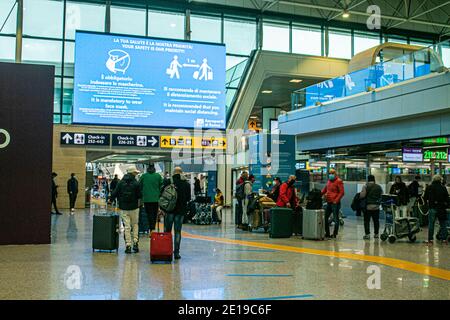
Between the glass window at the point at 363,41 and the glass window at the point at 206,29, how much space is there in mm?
8871

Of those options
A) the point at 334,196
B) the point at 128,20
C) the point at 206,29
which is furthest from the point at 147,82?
the point at 334,196

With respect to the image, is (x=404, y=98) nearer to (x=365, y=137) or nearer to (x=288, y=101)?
(x=365, y=137)

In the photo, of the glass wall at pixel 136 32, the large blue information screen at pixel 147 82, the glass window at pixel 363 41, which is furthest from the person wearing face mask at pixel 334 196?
the glass window at pixel 363 41

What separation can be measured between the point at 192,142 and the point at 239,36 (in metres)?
7.88

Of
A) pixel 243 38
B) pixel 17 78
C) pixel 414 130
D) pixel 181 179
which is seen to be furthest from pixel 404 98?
pixel 243 38

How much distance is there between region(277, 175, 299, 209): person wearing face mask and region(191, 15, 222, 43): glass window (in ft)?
54.6

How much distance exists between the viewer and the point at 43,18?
2697 cm

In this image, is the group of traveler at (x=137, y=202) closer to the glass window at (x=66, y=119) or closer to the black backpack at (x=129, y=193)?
the black backpack at (x=129, y=193)

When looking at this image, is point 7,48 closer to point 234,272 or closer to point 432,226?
point 432,226

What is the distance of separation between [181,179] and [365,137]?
1256 centimetres

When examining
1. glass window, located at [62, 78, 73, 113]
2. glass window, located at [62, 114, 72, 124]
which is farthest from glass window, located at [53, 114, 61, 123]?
glass window, located at [62, 78, 73, 113]

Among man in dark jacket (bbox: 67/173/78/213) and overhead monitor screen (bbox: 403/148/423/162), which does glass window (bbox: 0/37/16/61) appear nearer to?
man in dark jacket (bbox: 67/173/78/213)

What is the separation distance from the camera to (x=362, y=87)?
2052 centimetres

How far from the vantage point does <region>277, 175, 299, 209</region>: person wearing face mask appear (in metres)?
14.7
